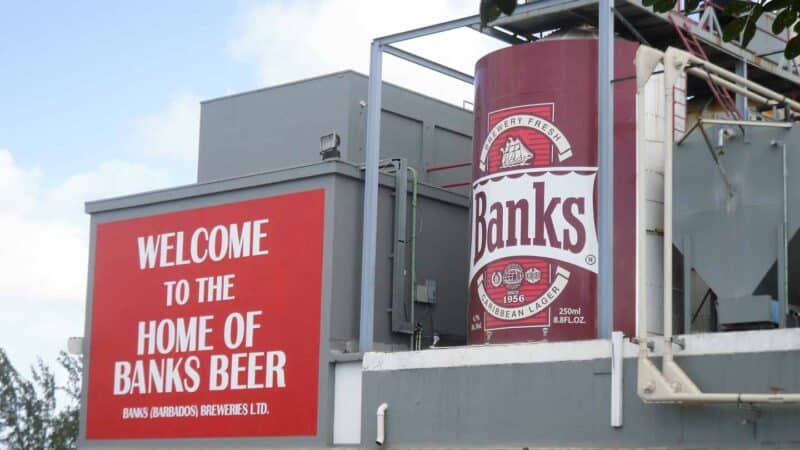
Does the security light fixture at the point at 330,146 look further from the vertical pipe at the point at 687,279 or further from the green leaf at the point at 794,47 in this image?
the green leaf at the point at 794,47

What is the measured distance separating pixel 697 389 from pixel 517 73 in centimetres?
583

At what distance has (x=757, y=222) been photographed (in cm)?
1941

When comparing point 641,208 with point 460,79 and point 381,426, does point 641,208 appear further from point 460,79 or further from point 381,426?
point 460,79

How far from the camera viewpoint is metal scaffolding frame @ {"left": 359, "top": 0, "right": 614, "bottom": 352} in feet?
65.0

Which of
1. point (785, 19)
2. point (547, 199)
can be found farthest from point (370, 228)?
point (785, 19)

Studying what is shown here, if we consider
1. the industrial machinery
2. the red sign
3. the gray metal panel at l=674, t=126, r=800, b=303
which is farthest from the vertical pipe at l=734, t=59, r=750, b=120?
the red sign

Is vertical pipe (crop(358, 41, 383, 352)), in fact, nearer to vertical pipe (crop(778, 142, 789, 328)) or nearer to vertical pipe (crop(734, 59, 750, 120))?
vertical pipe (crop(734, 59, 750, 120))

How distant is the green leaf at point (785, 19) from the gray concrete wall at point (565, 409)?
727 centimetres

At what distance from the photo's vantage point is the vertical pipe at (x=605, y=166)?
19.7 metres

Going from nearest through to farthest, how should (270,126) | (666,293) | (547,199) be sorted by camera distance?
(666,293)
(547,199)
(270,126)

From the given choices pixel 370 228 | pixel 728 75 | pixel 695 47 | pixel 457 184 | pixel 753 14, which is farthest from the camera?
pixel 457 184

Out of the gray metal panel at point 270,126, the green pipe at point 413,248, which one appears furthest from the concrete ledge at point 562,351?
the gray metal panel at point 270,126

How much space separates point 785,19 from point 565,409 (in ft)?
31.3

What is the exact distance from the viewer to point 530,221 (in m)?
21.0
